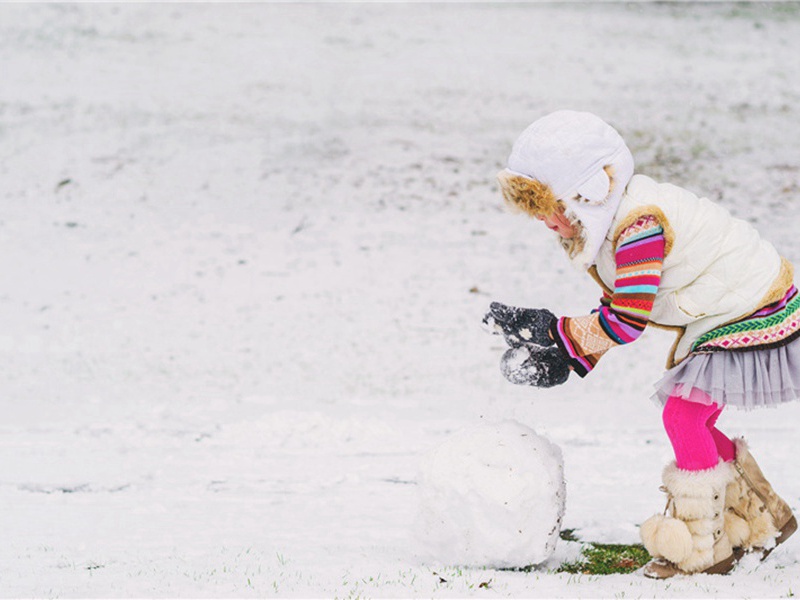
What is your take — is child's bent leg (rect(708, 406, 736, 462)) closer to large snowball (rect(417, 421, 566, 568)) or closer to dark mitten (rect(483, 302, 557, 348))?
large snowball (rect(417, 421, 566, 568))

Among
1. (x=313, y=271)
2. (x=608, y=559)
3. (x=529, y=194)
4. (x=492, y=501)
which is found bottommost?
(x=313, y=271)

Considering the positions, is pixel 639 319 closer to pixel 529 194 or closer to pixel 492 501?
pixel 529 194

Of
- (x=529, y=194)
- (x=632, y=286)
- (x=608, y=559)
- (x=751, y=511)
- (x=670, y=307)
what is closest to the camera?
(x=632, y=286)

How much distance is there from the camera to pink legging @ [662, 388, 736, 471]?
368 cm

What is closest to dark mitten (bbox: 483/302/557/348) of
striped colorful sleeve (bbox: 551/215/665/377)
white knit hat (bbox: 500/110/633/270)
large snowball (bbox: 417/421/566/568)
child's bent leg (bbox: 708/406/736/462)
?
striped colorful sleeve (bbox: 551/215/665/377)

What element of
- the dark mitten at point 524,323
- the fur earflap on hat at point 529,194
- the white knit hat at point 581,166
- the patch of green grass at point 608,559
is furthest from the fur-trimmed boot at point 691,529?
the fur earflap on hat at point 529,194

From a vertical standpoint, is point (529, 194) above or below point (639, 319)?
above

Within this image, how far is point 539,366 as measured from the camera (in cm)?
371

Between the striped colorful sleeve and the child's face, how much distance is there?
201 millimetres

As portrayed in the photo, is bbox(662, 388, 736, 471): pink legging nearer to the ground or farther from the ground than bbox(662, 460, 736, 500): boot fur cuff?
farther from the ground

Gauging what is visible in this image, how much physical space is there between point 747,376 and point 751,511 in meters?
0.67

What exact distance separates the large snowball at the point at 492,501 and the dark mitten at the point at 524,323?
465 mm

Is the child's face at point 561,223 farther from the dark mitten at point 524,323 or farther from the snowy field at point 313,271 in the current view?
the snowy field at point 313,271

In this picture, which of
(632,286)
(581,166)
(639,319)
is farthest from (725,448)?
(581,166)
